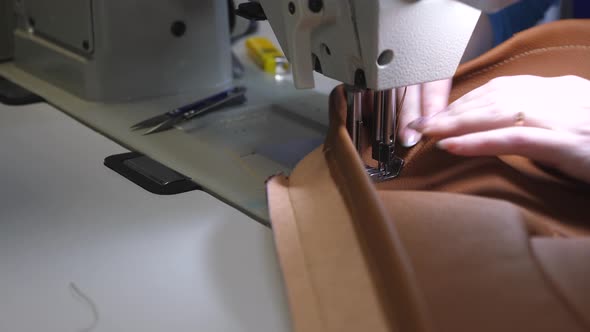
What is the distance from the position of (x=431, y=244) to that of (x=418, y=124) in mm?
240

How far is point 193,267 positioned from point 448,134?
32 cm

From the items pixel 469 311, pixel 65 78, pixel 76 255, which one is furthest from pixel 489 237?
pixel 65 78

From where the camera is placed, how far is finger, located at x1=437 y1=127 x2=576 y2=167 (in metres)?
0.70

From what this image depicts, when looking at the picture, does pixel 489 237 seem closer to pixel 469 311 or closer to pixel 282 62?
pixel 469 311

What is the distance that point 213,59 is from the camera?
1349mm

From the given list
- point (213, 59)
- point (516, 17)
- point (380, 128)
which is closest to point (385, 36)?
A: point (380, 128)

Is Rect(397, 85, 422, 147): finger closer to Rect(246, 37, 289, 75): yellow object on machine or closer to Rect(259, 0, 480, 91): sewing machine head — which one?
Rect(259, 0, 480, 91): sewing machine head

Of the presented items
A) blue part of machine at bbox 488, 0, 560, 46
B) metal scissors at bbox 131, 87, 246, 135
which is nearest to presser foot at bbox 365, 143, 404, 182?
metal scissors at bbox 131, 87, 246, 135

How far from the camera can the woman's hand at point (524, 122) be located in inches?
27.7

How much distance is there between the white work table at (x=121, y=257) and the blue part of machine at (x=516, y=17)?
0.99 meters

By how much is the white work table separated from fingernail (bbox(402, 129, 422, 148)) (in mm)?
197

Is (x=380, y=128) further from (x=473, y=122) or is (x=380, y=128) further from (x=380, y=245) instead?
(x=380, y=245)

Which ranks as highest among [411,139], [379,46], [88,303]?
[379,46]

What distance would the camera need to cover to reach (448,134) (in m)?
0.78
